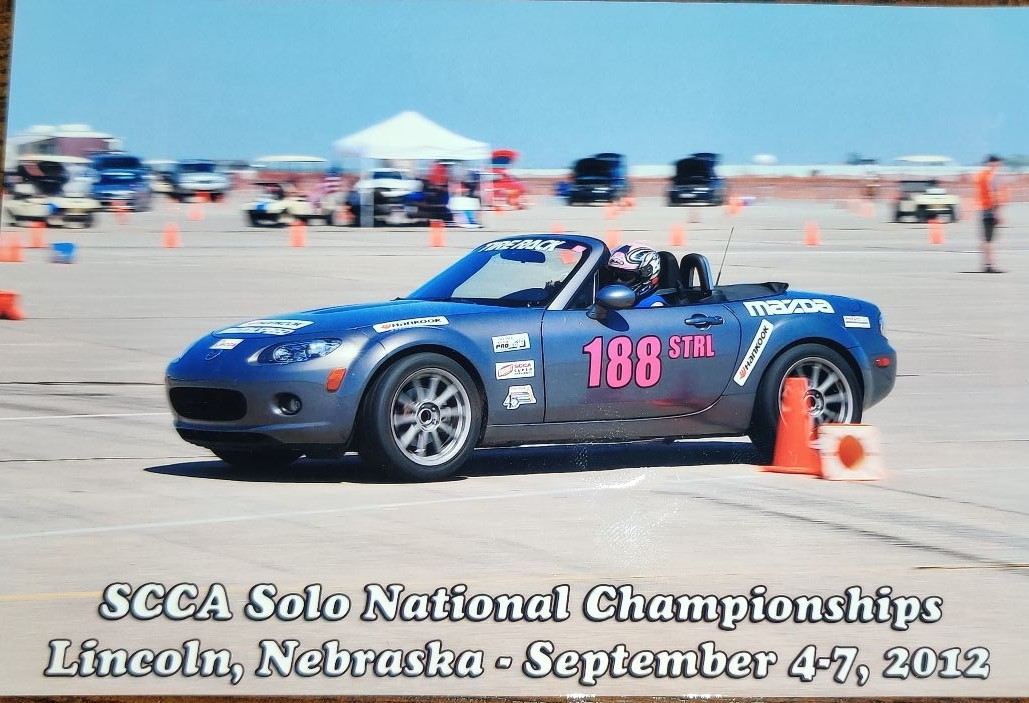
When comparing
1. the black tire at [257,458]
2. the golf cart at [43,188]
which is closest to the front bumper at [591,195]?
the black tire at [257,458]

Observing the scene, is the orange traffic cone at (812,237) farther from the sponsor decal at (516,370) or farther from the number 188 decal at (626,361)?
the sponsor decal at (516,370)

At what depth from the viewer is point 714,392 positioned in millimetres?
8070

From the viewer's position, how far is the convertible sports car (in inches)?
296

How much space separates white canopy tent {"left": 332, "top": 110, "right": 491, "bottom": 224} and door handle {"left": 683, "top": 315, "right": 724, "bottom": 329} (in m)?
1.35

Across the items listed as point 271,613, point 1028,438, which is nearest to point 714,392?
point 1028,438

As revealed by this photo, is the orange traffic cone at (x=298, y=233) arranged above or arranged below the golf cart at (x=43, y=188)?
below

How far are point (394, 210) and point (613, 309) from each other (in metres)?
1.10

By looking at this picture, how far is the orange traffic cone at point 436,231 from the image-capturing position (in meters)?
7.93

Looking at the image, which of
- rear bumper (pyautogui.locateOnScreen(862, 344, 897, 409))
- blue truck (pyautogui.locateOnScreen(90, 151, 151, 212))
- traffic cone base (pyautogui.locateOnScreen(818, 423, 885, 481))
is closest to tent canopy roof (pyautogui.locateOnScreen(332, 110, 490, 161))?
blue truck (pyautogui.locateOnScreen(90, 151, 151, 212))

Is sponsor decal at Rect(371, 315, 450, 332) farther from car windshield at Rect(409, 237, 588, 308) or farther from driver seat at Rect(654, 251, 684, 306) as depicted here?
driver seat at Rect(654, 251, 684, 306)

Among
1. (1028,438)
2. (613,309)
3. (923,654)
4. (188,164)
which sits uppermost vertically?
(188,164)

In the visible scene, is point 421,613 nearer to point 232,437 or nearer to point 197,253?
point 232,437

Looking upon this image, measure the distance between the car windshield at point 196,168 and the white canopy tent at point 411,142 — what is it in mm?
506

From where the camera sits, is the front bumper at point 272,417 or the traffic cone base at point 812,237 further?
the traffic cone base at point 812,237
